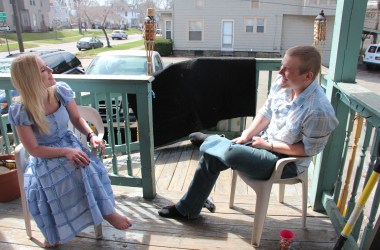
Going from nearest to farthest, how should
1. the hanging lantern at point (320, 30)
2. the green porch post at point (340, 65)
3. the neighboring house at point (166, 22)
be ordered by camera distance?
the green porch post at point (340, 65) → the hanging lantern at point (320, 30) → the neighboring house at point (166, 22)

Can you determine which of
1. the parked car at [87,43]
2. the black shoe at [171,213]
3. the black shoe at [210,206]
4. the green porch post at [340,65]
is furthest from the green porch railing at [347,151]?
the parked car at [87,43]

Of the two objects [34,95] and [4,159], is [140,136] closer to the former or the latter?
[34,95]

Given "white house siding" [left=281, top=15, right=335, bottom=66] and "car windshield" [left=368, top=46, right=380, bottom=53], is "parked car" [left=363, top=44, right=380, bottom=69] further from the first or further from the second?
"white house siding" [left=281, top=15, right=335, bottom=66]

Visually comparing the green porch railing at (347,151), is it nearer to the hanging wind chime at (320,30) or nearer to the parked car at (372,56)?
the hanging wind chime at (320,30)

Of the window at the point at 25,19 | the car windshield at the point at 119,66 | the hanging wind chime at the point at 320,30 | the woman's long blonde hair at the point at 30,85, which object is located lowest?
the car windshield at the point at 119,66

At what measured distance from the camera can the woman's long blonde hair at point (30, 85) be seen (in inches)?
61.1

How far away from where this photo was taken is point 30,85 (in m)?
1.57

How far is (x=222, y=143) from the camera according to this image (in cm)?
179

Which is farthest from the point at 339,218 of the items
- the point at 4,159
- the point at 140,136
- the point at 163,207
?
the point at 4,159

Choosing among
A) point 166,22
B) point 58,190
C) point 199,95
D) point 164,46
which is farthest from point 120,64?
point 166,22

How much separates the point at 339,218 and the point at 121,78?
164 cm

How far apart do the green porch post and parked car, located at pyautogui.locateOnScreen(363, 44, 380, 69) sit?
1733cm

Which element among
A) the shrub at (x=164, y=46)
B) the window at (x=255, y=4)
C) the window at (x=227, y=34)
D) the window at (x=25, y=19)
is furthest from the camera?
the window at (x=25, y=19)

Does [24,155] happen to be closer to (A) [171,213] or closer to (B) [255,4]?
(A) [171,213]
